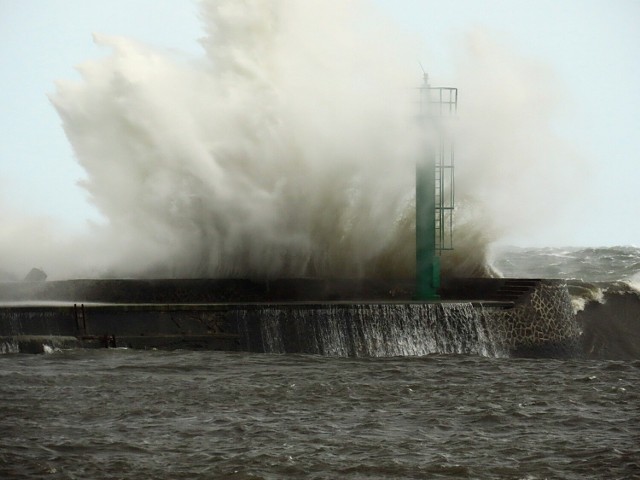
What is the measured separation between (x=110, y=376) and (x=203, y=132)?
756 cm

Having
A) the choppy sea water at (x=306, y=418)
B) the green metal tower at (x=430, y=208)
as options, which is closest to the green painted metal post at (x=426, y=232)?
the green metal tower at (x=430, y=208)

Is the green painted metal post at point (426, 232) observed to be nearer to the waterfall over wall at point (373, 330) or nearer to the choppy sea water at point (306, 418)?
the waterfall over wall at point (373, 330)

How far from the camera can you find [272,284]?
17.6m

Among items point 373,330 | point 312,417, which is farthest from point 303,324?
point 312,417

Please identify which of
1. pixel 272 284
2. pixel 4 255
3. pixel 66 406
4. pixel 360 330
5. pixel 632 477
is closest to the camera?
pixel 632 477

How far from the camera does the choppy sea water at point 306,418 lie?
816cm

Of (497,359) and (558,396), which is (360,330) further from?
(558,396)

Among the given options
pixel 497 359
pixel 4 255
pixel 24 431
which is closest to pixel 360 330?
pixel 497 359

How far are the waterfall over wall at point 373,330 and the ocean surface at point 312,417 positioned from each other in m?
0.46

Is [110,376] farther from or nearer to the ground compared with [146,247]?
nearer to the ground

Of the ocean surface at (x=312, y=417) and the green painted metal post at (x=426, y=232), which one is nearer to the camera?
the ocean surface at (x=312, y=417)

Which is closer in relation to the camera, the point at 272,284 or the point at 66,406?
the point at 66,406

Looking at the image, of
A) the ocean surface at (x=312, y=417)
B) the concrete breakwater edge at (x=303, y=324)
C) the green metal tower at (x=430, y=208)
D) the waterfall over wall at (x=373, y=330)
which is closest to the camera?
the ocean surface at (x=312, y=417)

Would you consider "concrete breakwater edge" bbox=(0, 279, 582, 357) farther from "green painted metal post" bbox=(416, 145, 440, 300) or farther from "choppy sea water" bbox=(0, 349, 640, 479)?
"green painted metal post" bbox=(416, 145, 440, 300)
